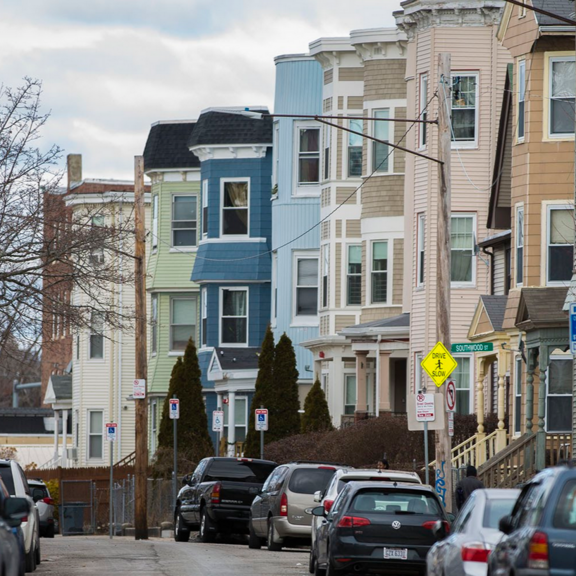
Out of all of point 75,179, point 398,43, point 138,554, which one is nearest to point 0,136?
point 138,554

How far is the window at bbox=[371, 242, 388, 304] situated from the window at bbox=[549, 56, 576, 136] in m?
12.1

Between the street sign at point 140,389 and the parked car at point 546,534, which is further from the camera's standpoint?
the street sign at point 140,389

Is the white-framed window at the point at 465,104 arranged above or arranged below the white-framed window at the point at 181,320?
above

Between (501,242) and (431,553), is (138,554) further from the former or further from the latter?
(501,242)

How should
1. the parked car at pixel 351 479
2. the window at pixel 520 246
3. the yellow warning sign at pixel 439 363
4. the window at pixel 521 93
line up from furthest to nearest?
the window at pixel 521 93 < the window at pixel 520 246 < the yellow warning sign at pixel 439 363 < the parked car at pixel 351 479

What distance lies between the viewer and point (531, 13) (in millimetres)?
32250

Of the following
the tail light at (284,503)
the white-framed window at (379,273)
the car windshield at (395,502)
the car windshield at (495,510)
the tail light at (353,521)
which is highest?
the white-framed window at (379,273)

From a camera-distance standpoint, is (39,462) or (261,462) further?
(39,462)

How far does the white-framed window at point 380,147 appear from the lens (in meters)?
43.7

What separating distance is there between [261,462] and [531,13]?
11.0 m

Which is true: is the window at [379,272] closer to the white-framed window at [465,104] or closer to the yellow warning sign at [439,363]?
the white-framed window at [465,104]

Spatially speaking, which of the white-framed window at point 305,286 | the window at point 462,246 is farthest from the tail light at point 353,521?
the white-framed window at point 305,286

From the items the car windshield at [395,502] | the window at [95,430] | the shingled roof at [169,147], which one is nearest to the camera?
the car windshield at [395,502]

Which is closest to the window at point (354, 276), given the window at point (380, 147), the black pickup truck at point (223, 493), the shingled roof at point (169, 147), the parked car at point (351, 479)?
the window at point (380, 147)
